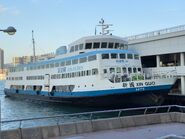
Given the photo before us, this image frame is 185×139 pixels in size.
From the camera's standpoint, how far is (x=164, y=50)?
44.7 meters

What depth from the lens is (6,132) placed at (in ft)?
47.6

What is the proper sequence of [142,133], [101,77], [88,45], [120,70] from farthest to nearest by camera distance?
[88,45], [120,70], [101,77], [142,133]

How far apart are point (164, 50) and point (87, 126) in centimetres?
2971

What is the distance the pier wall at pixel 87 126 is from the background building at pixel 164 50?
75.2 feet

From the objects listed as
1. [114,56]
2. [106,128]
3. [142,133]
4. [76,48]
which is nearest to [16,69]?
[76,48]

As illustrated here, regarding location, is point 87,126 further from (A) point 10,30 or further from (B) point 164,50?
(B) point 164,50

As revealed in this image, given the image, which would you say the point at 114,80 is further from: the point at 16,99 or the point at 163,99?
the point at 16,99

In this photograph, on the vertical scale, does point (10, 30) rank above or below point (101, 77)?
above

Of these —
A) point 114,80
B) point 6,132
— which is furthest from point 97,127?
point 114,80

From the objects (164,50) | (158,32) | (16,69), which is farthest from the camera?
(16,69)

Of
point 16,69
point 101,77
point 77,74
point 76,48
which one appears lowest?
point 101,77

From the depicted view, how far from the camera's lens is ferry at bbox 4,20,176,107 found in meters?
39.7

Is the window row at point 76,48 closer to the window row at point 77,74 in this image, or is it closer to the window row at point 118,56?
the window row at point 77,74

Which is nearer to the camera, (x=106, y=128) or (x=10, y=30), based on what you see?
(x=10, y=30)
